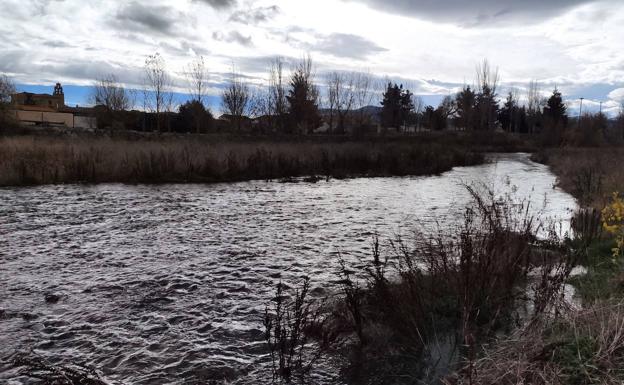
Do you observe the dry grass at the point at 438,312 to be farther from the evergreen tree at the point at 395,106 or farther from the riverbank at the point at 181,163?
the evergreen tree at the point at 395,106

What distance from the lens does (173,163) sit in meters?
19.7

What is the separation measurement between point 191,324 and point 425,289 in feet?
8.73

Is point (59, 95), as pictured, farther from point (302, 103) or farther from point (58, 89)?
point (302, 103)

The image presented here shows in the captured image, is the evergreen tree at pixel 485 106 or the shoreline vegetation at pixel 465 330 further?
the evergreen tree at pixel 485 106

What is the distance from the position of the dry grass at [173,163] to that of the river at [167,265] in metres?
2.22

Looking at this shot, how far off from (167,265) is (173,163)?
13.1 m

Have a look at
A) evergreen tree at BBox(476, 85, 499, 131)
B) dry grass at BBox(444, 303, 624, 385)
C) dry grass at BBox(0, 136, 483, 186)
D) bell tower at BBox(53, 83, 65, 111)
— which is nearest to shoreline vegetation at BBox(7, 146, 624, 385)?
dry grass at BBox(444, 303, 624, 385)

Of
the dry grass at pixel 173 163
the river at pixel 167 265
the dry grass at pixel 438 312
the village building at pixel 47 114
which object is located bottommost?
the river at pixel 167 265

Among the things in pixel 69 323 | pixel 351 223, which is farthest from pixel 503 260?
pixel 351 223

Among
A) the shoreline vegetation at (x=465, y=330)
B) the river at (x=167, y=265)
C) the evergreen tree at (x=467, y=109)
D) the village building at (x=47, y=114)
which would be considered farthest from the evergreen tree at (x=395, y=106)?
the shoreline vegetation at (x=465, y=330)

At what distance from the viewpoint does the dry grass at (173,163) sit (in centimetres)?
1805

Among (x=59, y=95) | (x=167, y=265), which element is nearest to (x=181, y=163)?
(x=167, y=265)

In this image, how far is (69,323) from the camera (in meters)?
5.00

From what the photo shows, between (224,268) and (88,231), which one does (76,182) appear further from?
(224,268)
